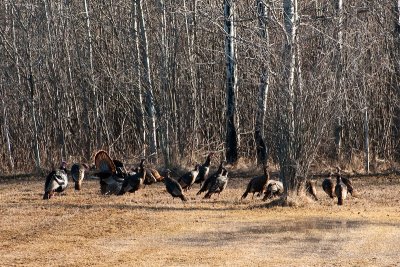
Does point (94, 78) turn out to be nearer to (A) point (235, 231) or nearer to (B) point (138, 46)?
(B) point (138, 46)

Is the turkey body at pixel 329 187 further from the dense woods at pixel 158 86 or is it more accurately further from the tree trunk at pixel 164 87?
the tree trunk at pixel 164 87

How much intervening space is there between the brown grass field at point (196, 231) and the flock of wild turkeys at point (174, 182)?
0.23 metres

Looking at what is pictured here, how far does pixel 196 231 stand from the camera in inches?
570

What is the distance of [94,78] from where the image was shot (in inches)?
1054

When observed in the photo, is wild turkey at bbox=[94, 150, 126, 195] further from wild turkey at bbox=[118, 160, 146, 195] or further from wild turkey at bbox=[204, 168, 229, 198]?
wild turkey at bbox=[204, 168, 229, 198]

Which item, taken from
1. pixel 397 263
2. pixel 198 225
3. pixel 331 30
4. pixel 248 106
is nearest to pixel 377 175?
pixel 248 106

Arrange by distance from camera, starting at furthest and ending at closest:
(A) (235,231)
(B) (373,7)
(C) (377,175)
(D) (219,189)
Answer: (B) (373,7) < (C) (377,175) < (D) (219,189) < (A) (235,231)

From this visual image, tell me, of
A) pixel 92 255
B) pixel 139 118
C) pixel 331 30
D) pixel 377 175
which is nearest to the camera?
pixel 92 255

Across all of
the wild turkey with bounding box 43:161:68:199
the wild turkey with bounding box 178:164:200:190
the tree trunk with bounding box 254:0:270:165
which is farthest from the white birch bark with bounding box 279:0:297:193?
the wild turkey with bounding box 43:161:68:199

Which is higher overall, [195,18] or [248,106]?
[195,18]

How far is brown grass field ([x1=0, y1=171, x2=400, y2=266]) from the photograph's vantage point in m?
12.2

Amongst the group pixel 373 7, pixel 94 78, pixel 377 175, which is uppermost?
pixel 373 7

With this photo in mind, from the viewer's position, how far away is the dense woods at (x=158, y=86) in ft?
78.1

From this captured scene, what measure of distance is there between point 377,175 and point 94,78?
882 centimetres
